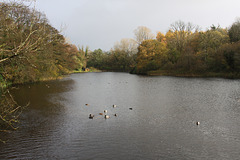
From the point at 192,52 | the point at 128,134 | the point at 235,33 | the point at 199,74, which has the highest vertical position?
the point at 235,33

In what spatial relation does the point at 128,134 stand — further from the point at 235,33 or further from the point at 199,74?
the point at 235,33

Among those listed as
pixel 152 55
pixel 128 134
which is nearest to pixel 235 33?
pixel 152 55

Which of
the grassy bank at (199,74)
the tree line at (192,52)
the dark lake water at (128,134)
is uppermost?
the tree line at (192,52)

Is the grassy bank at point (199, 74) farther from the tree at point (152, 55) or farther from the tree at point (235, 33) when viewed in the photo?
the tree at point (235, 33)

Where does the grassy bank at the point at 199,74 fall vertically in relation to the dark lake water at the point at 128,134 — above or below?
above

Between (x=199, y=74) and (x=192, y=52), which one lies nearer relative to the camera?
(x=199, y=74)

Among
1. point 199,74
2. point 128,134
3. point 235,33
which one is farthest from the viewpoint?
point 235,33

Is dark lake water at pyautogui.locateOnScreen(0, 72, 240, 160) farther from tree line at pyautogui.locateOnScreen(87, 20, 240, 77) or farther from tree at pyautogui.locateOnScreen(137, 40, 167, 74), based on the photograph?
tree at pyautogui.locateOnScreen(137, 40, 167, 74)

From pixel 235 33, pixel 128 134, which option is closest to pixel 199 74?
pixel 235 33

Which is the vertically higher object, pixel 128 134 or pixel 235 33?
pixel 235 33

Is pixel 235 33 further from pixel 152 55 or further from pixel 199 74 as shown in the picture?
pixel 152 55

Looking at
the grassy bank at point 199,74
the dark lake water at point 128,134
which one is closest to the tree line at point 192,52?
the grassy bank at point 199,74

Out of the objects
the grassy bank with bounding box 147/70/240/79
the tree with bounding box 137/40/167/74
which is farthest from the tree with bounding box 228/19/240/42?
the tree with bounding box 137/40/167/74

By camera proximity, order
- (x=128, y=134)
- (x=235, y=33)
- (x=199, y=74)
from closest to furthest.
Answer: (x=128, y=134) < (x=199, y=74) < (x=235, y=33)
